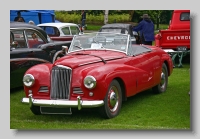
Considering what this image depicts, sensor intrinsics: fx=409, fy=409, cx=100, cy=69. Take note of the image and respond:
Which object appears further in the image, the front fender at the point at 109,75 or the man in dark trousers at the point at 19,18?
the man in dark trousers at the point at 19,18

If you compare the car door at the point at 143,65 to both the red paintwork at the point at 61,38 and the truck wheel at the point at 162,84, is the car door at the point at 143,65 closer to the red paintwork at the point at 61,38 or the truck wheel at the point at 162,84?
the truck wheel at the point at 162,84

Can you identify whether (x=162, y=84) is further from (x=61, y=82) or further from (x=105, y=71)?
(x=61, y=82)

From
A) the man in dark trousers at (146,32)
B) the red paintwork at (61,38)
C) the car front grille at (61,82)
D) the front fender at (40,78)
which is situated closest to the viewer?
the car front grille at (61,82)

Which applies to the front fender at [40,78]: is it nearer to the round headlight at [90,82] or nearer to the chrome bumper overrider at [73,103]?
the chrome bumper overrider at [73,103]

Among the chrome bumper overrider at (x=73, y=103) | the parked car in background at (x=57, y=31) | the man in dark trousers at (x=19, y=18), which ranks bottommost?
the chrome bumper overrider at (x=73, y=103)

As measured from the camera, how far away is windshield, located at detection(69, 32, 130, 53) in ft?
25.0

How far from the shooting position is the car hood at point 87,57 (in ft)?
21.6

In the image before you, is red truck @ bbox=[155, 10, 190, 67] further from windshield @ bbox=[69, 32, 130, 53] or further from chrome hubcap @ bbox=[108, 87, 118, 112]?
chrome hubcap @ bbox=[108, 87, 118, 112]

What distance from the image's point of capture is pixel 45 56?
9.16 m

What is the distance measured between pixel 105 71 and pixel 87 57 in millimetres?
695

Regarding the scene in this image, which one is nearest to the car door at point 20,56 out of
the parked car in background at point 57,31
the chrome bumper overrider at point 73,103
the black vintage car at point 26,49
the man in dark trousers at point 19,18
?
the black vintage car at point 26,49

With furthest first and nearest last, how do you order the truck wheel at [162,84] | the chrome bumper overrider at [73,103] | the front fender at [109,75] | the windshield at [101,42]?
the truck wheel at [162,84]
the windshield at [101,42]
the front fender at [109,75]
the chrome bumper overrider at [73,103]

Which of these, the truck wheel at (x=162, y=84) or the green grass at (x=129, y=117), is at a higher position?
the truck wheel at (x=162, y=84)

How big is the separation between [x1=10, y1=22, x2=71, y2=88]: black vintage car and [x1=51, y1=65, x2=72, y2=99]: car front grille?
6.71ft
